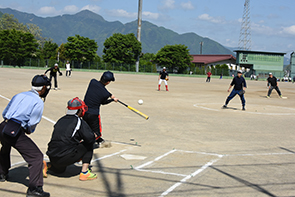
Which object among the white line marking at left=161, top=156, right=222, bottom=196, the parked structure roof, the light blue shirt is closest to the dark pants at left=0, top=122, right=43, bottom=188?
the light blue shirt

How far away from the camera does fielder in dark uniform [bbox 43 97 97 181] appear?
5000 mm

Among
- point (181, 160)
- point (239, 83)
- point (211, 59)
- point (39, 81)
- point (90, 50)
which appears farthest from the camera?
point (211, 59)

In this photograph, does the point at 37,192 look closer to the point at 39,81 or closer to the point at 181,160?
the point at 39,81

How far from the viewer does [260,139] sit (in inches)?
361

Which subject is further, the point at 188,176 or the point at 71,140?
the point at 188,176

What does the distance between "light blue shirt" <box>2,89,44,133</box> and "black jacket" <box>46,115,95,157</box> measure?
1.87 feet

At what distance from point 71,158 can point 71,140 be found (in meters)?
0.29

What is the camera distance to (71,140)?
504 cm

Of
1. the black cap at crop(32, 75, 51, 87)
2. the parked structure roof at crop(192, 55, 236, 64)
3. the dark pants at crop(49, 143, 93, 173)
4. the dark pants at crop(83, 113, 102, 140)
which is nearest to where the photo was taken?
the black cap at crop(32, 75, 51, 87)

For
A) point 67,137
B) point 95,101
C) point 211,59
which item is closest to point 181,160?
point 95,101

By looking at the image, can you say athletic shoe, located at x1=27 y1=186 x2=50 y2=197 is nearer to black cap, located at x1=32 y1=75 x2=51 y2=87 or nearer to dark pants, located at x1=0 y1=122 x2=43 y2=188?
dark pants, located at x1=0 y1=122 x2=43 y2=188

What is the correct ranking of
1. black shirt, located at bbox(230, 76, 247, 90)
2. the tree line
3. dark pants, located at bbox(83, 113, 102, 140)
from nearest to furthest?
dark pants, located at bbox(83, 113, 102, 140) < black shirt, located at bbox(230, 76, 247, 90) < the tree line

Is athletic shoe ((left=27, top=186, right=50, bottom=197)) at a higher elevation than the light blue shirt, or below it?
below

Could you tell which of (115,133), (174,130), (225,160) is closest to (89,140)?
(225,160)
